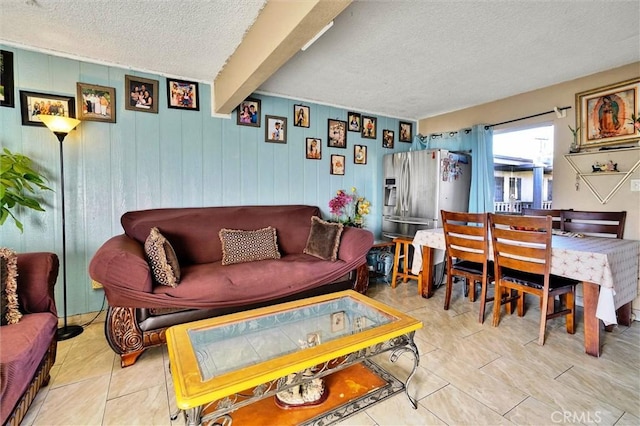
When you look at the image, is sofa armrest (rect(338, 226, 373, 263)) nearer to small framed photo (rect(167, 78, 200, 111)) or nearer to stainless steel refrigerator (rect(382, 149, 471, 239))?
stainless steel refrigerator (rect(382, 149, 471, 239))

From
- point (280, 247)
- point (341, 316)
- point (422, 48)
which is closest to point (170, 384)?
point (341, 316)

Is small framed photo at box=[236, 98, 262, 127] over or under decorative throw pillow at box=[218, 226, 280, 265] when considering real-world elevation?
over

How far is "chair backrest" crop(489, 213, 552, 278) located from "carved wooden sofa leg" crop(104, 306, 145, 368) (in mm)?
2568

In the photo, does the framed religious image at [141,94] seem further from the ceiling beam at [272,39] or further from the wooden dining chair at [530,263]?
the wooden dining chair at [530,263]

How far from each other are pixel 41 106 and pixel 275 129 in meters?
1.95

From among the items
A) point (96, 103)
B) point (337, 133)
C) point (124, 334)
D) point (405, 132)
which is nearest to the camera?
point (124, 334)

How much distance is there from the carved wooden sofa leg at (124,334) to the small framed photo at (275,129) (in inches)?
83.8

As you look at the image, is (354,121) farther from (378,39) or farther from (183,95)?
(183,95)

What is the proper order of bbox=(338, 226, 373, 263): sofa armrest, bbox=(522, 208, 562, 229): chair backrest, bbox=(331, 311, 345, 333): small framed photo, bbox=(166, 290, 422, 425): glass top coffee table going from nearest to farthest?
bbox=(166, 290, 422, 425): glass top coffee table
bbox=(331, 311, 345, 333): small framed photo
bbox=(338, 226, 373, 263): sofa armrest
bbox=(522, 208, 562, 229): chair backrest

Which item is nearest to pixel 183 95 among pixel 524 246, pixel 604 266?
pixel 524 246

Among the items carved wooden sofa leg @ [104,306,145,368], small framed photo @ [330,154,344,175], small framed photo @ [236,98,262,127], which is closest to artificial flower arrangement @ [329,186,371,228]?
small framed photo @ [330,154,344,175]

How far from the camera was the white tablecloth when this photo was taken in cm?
188

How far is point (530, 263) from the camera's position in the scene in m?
2.17

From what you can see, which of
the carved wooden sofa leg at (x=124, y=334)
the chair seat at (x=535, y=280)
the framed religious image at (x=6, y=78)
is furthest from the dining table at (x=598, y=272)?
the framed religious image at (x=6, y=78)
